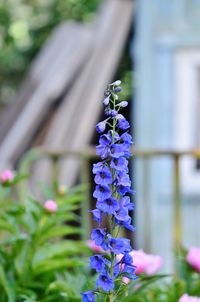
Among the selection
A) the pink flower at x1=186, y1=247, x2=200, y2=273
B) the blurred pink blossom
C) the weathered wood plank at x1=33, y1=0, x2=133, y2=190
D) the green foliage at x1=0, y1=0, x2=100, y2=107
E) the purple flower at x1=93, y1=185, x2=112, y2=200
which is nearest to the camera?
the purple flower at x1=93, y1=185, x2=112, y2=200

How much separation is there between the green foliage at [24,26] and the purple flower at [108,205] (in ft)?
51.7

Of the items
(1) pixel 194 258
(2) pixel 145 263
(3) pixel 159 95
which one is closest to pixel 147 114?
(3) pixel 159 95

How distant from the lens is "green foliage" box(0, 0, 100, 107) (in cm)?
1752

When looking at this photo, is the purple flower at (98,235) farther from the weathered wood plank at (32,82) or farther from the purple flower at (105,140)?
the weathered wood plank at (32,82)

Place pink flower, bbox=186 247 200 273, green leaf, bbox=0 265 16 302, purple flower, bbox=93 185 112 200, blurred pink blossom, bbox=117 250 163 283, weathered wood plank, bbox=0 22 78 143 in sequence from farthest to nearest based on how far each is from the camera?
weathered wood plank, bbox=0 22 78 143, pink flower, bbox=186 247 200 273, blurred pink blossom, bbox=117 250 163 283, green leaf, bbox=0 265 16 302, purple flower, bbox=93 185 112 200

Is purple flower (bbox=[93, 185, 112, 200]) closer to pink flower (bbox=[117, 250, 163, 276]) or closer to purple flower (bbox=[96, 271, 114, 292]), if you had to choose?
purple flower (bbox=[96, 271, 114, 292])

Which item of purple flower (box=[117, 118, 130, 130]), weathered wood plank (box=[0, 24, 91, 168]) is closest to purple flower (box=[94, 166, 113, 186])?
purple flower (box=[117, 118, 130, 130])

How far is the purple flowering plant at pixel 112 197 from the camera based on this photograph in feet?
5.53

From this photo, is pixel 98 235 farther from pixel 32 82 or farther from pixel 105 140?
pixel 32 82

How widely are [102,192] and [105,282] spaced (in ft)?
0.65

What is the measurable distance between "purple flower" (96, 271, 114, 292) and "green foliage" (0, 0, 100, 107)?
15745 millimetres

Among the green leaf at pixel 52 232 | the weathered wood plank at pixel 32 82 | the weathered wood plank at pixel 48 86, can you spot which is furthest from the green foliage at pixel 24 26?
the green leaf at pixel 52 232

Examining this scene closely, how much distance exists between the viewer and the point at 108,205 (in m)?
1.69

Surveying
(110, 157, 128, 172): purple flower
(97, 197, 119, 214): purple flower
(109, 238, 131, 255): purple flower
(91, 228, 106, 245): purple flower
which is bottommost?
(109, 238, 131, 255): purple flower
